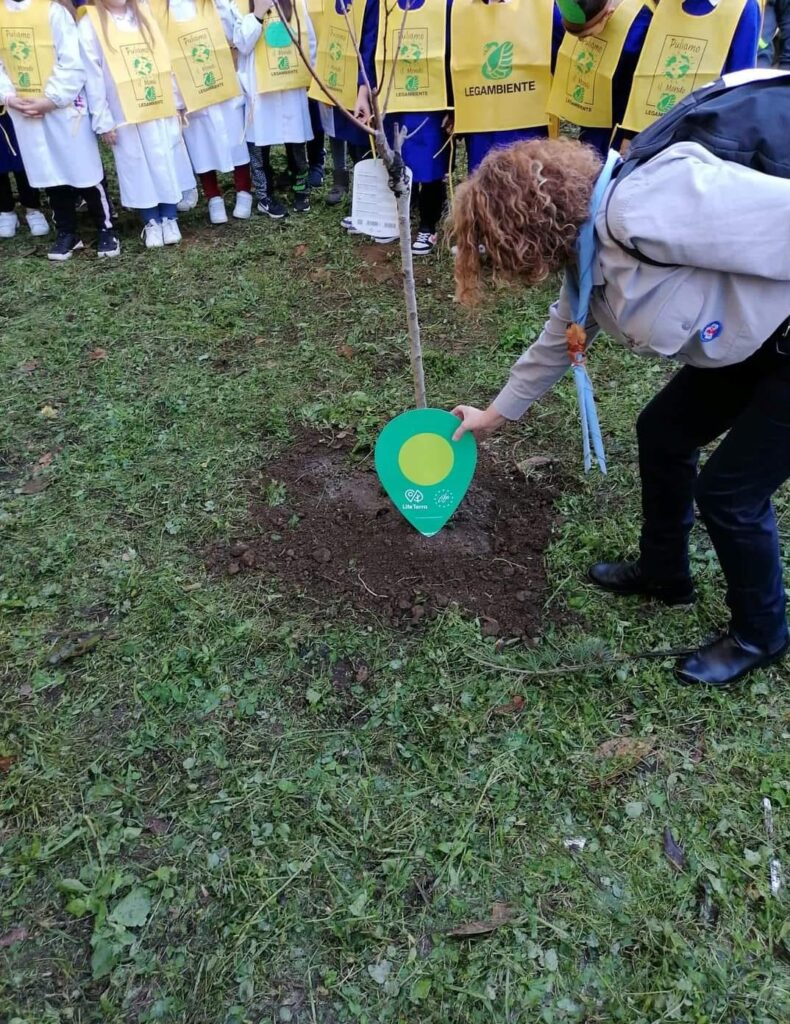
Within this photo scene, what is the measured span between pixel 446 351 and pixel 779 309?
2758 mm

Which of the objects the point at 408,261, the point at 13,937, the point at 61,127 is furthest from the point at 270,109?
the point at 13,937

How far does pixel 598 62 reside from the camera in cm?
416

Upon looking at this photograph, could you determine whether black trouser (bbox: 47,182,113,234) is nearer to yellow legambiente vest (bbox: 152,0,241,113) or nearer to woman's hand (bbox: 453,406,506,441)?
yellow legambiente vest (bbox: 152,0,241,113)

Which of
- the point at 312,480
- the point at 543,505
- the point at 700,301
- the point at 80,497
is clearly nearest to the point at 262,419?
the point at 312,480

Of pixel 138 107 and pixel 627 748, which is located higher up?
pixel 138 107

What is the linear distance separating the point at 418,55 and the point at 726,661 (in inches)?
164

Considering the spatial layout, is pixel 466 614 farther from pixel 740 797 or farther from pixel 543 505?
pixel 740 797

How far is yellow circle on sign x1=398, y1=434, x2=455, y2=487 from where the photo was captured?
103 inches

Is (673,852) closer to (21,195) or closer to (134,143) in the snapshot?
(134,143)

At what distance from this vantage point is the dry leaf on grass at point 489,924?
1881 millimetres

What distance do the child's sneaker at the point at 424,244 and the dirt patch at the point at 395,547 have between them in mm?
2533

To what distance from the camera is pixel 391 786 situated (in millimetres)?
2215

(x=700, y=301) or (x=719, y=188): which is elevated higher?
(x=719, y=188)

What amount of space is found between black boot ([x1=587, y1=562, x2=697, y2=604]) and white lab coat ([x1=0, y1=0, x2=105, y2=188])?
4.97 metres
